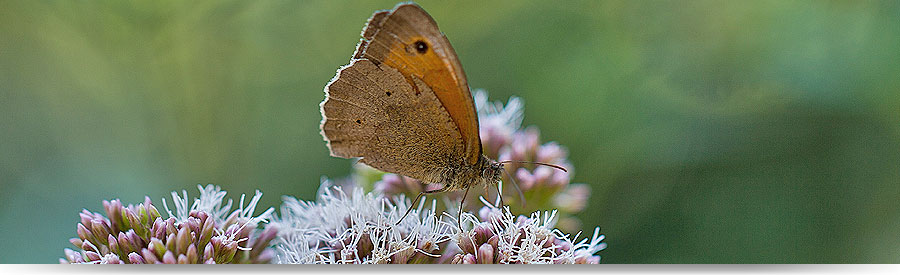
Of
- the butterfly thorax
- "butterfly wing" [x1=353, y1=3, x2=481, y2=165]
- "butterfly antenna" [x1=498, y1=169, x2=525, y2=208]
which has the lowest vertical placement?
the butterfly thorax

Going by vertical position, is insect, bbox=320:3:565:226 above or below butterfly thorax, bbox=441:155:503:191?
above

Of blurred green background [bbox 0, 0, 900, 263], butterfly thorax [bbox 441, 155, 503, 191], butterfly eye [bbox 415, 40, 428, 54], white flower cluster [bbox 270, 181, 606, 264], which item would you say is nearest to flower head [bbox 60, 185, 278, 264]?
white flower cluster [bbox 270, 181, 606, 264]

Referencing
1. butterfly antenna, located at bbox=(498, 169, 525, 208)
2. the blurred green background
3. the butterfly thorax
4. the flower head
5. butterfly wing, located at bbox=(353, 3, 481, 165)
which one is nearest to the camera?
butterfly wing, located at bbox=(353, 3, 481, 165)

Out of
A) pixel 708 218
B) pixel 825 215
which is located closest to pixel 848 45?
pixel 825 215

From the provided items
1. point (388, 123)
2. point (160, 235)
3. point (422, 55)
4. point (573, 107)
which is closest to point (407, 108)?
point (388, 123)

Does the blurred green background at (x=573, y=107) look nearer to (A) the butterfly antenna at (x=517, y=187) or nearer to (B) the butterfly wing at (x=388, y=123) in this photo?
(A) the butterfly antenna at (x=517, y=187)

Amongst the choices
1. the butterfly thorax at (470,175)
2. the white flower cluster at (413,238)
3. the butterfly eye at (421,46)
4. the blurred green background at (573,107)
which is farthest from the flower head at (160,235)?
the butterfly eye at (421,46)

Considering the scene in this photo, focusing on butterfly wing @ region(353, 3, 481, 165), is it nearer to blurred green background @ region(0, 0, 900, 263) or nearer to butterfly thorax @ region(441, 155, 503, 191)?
butterfly thorax @ region(441, 155, 503, 191)
